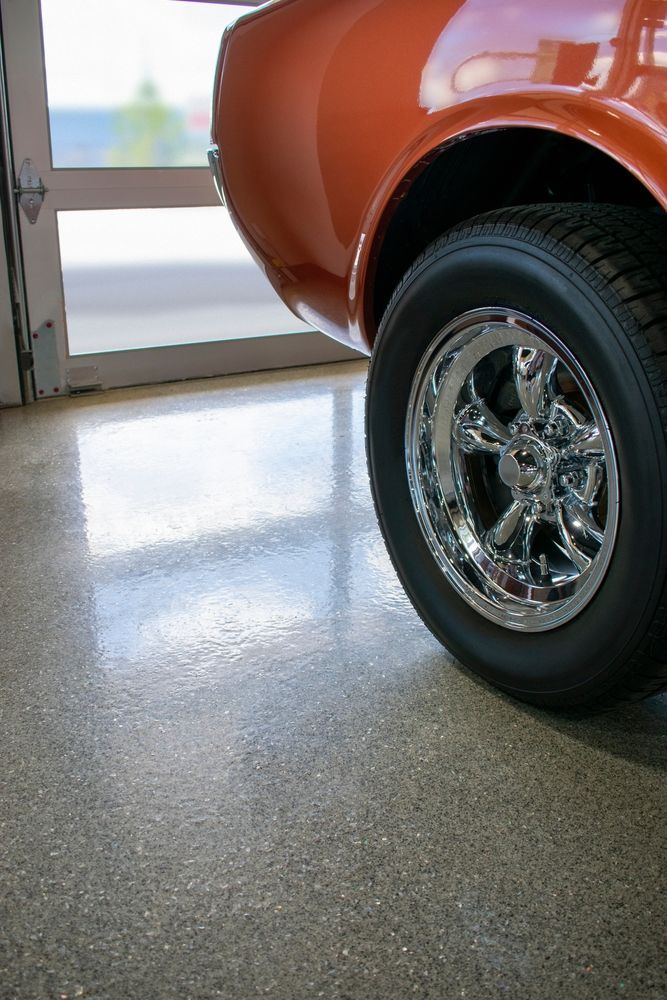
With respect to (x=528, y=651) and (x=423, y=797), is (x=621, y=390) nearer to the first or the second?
(x=528, y=651)

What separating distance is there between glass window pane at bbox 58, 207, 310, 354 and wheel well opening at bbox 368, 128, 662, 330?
2456mm

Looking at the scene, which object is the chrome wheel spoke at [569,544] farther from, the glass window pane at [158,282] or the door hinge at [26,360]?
the door hinge at [26,360]

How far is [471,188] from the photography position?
198cm

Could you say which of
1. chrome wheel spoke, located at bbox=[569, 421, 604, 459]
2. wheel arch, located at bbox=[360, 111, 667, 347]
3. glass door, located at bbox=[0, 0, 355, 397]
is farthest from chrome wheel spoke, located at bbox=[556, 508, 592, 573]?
glass door, located at bbox=[0, 0, 355, 397]

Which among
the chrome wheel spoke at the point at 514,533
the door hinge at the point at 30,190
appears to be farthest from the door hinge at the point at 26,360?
the chrome wheel spoke at the point at 514,533

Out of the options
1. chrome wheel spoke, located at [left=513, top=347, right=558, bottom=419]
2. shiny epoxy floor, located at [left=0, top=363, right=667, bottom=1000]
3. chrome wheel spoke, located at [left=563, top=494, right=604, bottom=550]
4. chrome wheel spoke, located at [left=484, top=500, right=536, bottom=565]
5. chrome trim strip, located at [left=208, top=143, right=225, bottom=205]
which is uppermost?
chrome trim strip, located at [left=208, top=143, right=225, bottom=205]

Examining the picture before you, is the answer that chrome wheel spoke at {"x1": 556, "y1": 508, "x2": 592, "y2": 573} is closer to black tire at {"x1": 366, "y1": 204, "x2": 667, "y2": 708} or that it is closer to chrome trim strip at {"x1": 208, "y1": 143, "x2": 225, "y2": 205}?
black tire at {"x1": 366, "y1": 204, "x2": 667, "y2": 708}

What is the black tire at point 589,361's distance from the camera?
4.87ft

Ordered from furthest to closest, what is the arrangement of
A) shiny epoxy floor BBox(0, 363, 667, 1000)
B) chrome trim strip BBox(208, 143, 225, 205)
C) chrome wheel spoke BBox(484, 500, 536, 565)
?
1. chrome trim strip BBox(208, 143, 225, 205)
2. chrome wheel spoke BBox(484, 500, 536, 565)
3. shiny epoxy floor BBox(0, 363, 667, 1000)

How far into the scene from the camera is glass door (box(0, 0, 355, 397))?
426cm

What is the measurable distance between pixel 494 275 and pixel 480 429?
14.9 inches

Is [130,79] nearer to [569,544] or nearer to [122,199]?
[122,199]

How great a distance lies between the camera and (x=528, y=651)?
1794 mm

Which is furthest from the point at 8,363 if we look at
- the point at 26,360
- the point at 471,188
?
the point at 471,188
